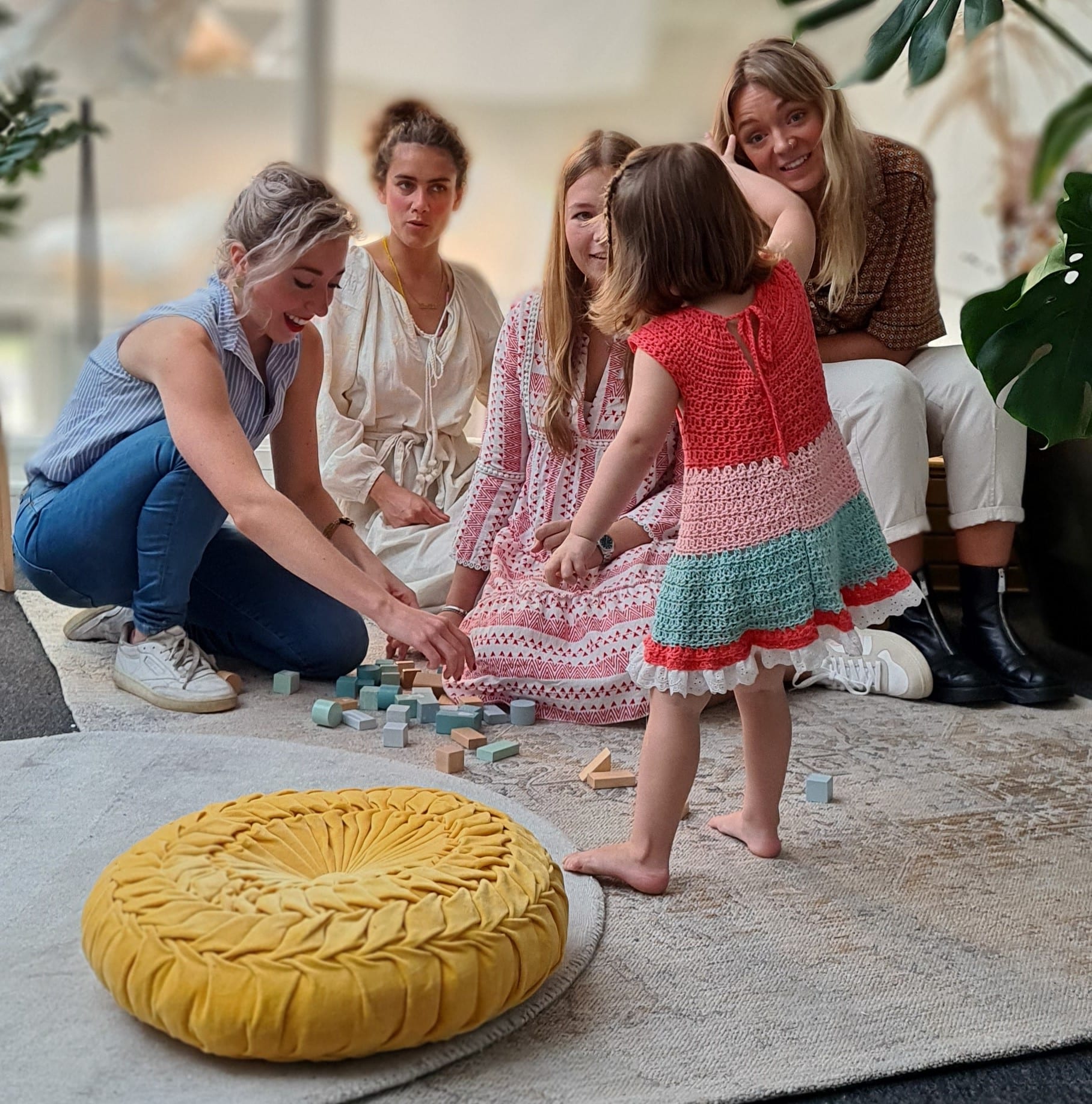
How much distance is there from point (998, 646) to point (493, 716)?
0.95 metres

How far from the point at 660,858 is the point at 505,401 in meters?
1.09

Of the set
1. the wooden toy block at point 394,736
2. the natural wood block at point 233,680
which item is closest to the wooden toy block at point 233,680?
the natural wood block at point 233,680

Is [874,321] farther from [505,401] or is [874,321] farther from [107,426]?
[107,426]

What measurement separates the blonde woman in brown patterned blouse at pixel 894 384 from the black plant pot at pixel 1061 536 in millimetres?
173

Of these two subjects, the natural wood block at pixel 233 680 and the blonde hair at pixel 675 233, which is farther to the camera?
the natural wood block at pixel 233 680

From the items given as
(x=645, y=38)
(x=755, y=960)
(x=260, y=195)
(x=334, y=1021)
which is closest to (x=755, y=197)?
(x=260, y=195)

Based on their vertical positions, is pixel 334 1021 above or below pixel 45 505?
below

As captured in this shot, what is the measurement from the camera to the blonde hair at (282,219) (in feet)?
6.52

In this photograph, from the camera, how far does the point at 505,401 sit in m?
2.40

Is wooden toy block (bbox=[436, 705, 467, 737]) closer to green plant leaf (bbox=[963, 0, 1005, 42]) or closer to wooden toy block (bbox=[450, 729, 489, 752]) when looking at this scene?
wooden toy block (bbox=[450, 729, 489, 752])

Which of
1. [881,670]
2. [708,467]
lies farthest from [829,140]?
[708,467]

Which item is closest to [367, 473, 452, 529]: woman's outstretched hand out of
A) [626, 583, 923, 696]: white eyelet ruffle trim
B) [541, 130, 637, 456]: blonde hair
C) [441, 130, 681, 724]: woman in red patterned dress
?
[441, 130, 681, 724]: woman in red patterned dress

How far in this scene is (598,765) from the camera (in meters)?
1.90

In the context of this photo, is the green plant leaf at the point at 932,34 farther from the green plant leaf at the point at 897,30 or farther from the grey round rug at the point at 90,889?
the grey round rug at the point at 90,889
